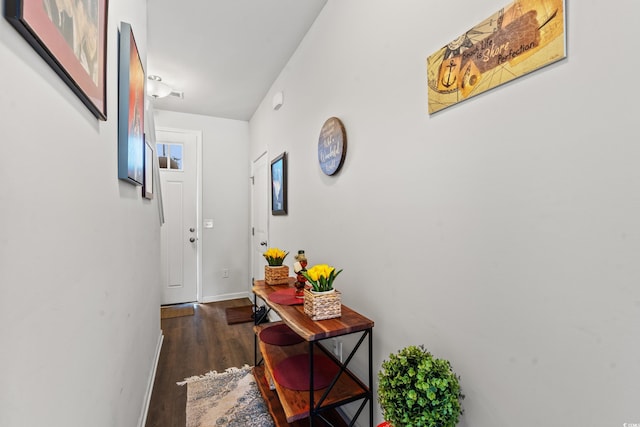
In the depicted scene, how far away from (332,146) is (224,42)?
58.5 inches

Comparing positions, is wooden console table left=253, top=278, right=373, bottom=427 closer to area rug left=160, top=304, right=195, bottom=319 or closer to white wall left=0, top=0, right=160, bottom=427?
white wall left=0, top=0, right=160, bottom=427

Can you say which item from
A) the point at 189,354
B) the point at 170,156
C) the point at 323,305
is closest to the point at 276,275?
the point at 323,305

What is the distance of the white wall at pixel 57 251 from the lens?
485 millimetres

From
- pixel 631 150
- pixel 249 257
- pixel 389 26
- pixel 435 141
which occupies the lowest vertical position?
pixel 249 257

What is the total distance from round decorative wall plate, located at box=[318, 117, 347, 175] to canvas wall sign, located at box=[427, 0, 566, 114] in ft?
2.21

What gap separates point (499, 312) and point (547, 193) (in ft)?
1.28

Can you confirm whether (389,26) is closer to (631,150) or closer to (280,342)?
(631,150)

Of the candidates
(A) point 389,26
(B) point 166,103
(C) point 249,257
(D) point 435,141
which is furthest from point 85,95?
(C) point 249,257

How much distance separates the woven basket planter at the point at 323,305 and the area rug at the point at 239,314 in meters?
2.32

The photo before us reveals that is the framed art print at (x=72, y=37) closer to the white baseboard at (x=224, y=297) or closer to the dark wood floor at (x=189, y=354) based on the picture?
the dark wood floor at (x=189, y=354)

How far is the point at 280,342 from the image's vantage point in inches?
80.0

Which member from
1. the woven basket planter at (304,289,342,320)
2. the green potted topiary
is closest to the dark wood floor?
the woven basket planter at (304,289,342,320)

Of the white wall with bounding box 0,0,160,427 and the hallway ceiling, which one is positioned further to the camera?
the hallway ceiling

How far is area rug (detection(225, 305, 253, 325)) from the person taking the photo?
3.48 metres
